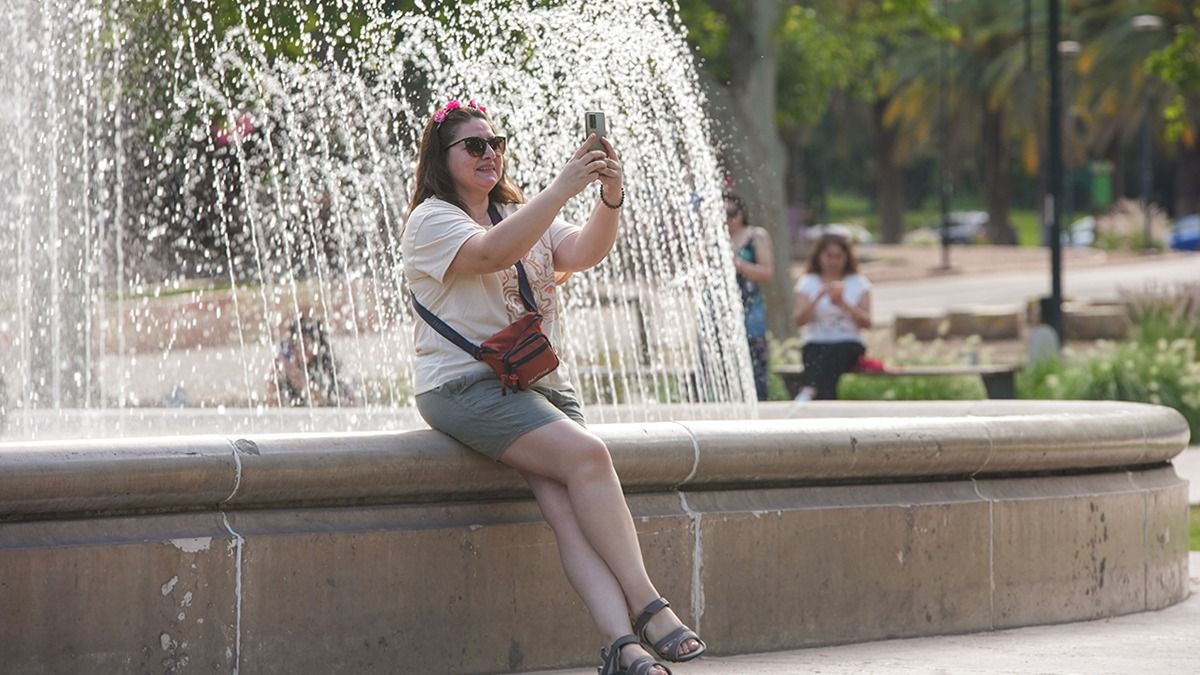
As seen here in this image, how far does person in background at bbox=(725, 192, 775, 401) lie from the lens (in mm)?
10195

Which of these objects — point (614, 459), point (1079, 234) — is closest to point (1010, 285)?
point (1079, 234)

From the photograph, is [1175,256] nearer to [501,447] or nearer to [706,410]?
[706,410]

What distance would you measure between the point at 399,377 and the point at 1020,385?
464cm

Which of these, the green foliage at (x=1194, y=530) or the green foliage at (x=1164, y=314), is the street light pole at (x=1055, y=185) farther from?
the green foliage at (x=1194, y=530)

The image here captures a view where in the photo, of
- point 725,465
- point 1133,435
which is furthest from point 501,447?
point 1133,435

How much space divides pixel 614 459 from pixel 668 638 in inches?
25.5

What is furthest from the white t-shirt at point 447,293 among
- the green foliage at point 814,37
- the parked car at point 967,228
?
the parked car at point 967,228

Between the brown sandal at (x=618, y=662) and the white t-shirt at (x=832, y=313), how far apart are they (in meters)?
6.51

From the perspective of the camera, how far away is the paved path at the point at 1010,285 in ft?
102

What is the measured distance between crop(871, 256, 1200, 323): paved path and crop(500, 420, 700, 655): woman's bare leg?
22221 millimetres

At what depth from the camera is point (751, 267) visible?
33.4 feet

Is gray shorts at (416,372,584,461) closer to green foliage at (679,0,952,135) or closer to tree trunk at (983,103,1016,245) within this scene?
green foliage at (679,0,952,135)

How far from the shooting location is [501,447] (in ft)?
16.5

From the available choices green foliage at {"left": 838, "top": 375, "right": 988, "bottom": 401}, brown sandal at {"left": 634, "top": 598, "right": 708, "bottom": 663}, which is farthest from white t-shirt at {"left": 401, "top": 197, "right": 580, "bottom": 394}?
green foliage at {"left": 838, "top": 375, "right": 988, "bottom": 401}
